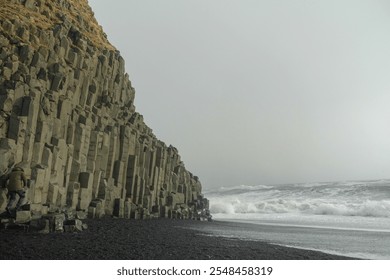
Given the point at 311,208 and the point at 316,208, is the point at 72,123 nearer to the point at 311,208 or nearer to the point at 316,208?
the point at 316,208

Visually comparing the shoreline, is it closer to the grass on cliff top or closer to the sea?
the grass on cliff top

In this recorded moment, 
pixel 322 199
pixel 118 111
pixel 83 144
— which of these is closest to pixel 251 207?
pixel 322 199

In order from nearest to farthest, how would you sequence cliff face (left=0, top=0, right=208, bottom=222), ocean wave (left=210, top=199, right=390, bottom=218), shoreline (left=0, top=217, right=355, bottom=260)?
1. shoreline (left=0, top=217, right=355, bottom=260)
2. cliff face (left=0, top=0, right=208, bottom=222)
3. ocean wave (left=210, top=199, right=390, bottom=218)

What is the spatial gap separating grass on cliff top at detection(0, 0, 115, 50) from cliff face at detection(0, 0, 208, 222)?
6cm

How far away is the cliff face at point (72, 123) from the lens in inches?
492

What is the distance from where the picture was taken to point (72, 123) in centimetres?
1507

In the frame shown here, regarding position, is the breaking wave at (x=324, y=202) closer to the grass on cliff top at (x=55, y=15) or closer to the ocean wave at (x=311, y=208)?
the ocean wave at (x=311, y=208)

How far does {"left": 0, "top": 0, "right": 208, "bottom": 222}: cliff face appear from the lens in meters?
12.5

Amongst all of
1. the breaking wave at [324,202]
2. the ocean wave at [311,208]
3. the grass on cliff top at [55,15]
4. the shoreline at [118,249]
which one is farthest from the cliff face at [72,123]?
the breaking wave at [324,202]

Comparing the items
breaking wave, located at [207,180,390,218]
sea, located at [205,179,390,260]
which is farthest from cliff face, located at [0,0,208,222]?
breaking wave, located at [207,180,390,218]

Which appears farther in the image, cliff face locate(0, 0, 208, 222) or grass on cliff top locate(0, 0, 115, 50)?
grass on cliff top locate(0, 0, 115, 50)

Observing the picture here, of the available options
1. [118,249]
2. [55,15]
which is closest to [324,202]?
[55,15]

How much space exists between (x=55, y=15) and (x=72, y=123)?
7275 millimetres
